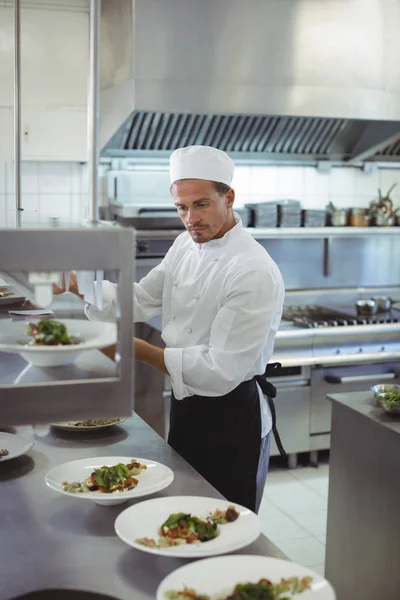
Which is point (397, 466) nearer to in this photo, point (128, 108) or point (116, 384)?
point (116, 384)

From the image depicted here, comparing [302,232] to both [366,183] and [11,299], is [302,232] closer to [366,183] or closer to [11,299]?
[366,183]

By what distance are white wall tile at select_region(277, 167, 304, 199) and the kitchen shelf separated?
0.44 meters

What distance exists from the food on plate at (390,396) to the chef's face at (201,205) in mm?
1045

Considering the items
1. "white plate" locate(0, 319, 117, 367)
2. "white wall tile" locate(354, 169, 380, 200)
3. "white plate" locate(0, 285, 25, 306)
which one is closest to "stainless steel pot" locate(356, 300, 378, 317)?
"white wall tile" locate(354, 169, 380, 200)

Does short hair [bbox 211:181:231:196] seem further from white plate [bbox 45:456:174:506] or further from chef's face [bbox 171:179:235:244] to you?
white plate [bbox 45:456:174:506]

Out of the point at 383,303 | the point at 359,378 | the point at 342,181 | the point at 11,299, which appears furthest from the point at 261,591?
the point at 342,181

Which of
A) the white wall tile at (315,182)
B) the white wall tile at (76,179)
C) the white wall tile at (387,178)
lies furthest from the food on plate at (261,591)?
the white wall tile at (387,178)

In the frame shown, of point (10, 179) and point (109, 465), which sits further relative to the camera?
point (10, 179)

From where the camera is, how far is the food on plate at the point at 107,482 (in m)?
2.07

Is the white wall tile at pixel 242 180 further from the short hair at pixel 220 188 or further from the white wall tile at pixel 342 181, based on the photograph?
the short hair at pixel 220 188

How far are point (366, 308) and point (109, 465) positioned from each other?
3906 mm

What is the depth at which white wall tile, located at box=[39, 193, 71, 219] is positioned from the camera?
5781mm

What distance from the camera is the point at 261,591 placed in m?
1.54

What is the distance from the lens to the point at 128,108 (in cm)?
498
